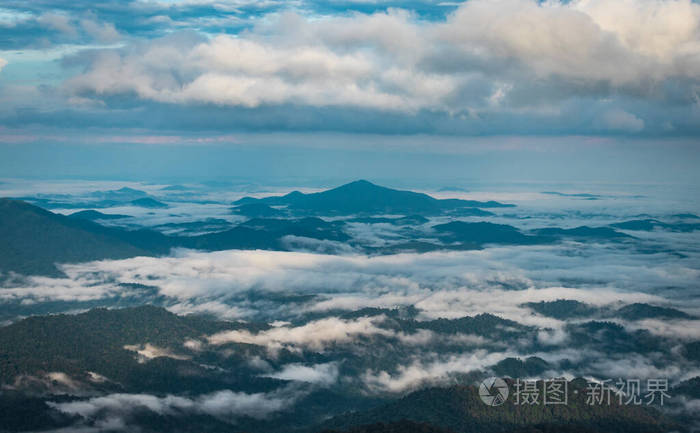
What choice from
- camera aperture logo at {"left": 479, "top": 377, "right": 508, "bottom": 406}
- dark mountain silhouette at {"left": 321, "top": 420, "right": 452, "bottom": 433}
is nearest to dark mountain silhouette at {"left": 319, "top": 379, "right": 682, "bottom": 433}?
camera aperture logo at {"left": 479, "top": 377, "right": 508, "bottom": 406}

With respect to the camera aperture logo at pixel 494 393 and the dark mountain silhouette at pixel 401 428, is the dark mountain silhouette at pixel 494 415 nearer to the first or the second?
the camera aperture logo at pixel 494 393

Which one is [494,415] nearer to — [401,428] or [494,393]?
[494,393]

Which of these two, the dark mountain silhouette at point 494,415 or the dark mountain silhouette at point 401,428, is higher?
the dark mountain silhouette at point 401,428

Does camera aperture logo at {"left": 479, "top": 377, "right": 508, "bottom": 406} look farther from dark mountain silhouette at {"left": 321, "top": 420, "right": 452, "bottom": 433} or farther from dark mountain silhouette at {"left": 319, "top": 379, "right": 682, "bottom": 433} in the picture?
dark mountain silhouette at {"left": 321, "top": 420, "right": 452, "bottom": 433}

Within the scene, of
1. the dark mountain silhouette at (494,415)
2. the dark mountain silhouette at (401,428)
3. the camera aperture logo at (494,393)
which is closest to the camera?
the dark mountain silhouette at (401,428)

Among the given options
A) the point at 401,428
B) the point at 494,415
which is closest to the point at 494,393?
the point at 494,415

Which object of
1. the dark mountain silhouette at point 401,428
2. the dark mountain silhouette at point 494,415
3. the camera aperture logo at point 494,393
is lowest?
the dark mountain silhouette at point 494,415

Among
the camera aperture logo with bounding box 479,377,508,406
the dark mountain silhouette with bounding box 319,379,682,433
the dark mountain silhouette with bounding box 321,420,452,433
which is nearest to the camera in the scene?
the dark mountain silhouette with bounding box 321,420,452,433

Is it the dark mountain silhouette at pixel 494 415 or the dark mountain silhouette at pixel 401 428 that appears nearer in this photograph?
the dark mountain silhouette at pixel 401 428

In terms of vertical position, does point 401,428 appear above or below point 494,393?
above

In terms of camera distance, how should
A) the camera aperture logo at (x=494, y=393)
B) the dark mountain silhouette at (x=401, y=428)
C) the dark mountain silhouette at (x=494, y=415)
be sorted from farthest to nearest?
the camera aperture logo at (x=494, y=393) → the dark mountain silhouette at (x=494, y=415) → the dark mountain silhouette at (x=401, y=428)

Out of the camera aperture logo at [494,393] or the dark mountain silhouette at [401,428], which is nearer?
the dark mountain silhouette at [401,428]

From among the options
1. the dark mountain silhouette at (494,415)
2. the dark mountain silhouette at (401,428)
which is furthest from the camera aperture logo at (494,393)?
the dark mountain silhouette at (401,428)

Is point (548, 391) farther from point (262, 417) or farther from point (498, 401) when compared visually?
point (262, 417)
